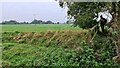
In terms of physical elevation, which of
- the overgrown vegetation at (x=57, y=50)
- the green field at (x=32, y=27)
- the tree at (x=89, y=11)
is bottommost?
the overgrown vegetation at (x=57, y=50)

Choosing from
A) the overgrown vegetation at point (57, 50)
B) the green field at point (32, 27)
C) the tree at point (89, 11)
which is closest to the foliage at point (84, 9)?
the tree at point (89, 11)

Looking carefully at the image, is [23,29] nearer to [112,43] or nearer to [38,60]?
[38,60]

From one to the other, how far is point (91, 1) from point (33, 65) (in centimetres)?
221

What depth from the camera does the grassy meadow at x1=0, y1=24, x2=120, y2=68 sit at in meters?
7.78

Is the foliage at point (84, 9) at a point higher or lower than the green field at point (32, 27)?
higher

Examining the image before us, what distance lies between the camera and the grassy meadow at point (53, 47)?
7781 mm

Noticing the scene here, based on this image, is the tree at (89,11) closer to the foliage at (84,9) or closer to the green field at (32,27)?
the foliage at (84,9)

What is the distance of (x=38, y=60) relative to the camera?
816 cm

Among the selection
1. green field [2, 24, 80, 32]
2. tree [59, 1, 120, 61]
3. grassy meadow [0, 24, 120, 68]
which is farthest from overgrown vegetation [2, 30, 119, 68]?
tree [59, 1, 120, 61]

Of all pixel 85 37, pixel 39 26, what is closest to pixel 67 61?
pixel 85 37

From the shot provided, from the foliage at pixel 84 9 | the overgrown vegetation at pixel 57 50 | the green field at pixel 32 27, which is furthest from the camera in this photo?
the green field at pixel 32 27

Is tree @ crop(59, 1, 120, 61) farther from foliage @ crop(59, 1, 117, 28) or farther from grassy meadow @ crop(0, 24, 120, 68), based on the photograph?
grassy meadow @ crop(0, 24, 120, 68)

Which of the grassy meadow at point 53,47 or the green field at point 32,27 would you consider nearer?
the grassy meadow at point 53,47

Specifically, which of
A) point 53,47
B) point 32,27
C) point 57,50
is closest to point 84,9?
point 57,50
